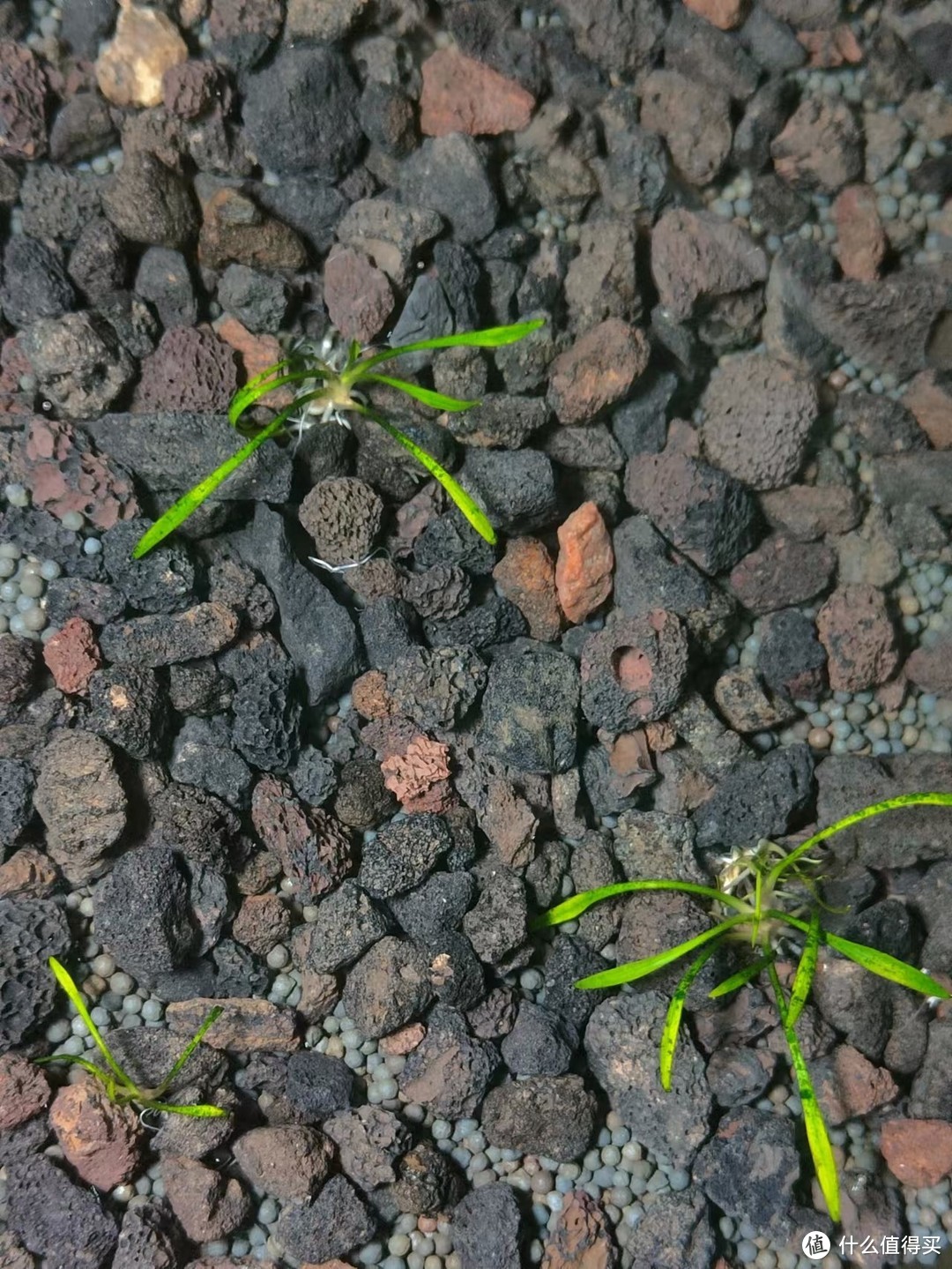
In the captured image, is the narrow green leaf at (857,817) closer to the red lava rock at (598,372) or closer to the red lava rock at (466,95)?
the red lava rock at (598,372)

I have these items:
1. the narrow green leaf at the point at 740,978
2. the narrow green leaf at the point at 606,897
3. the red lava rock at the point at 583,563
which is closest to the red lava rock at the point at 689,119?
the red lava rock at the point at 583,563

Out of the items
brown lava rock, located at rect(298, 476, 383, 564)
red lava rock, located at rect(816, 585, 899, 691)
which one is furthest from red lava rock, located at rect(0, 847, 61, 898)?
red lava rock, located at rect(816, 585, 899, 691)

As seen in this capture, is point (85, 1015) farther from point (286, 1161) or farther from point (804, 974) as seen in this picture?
point (804, 974)

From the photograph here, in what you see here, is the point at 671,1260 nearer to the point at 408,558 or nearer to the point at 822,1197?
the point at 822,1197

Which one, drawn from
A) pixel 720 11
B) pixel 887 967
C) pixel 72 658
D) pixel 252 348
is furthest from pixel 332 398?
pixel 887 967

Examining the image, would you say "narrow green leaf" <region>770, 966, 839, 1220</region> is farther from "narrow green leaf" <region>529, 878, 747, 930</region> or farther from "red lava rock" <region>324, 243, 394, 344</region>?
"red lava rock" <region>324, 243, 394, 344</region>
